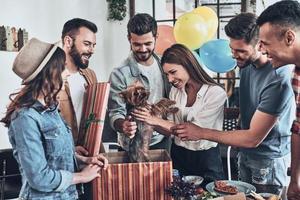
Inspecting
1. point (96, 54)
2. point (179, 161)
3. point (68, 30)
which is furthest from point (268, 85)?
point (96, 54)

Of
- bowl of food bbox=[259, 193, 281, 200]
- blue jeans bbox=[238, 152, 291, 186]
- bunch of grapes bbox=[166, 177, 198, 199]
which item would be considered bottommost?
blue jeans bbox=[238, 152, 291, 186]

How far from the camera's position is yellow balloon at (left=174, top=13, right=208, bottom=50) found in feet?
9.47

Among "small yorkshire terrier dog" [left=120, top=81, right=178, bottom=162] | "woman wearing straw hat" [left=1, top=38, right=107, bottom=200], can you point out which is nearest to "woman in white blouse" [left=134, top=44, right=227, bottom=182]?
"small yorkshire terrier dog" [left=120, top=81, right=178, bottom=162]

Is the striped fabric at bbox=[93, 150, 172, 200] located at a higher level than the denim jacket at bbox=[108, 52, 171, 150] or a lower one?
lower

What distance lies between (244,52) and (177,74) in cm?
32

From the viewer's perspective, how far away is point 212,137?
159cm

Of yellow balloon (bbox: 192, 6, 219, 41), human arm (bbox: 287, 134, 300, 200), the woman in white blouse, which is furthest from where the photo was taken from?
yellow balloon (bbox: 192, 6, 219, 41)

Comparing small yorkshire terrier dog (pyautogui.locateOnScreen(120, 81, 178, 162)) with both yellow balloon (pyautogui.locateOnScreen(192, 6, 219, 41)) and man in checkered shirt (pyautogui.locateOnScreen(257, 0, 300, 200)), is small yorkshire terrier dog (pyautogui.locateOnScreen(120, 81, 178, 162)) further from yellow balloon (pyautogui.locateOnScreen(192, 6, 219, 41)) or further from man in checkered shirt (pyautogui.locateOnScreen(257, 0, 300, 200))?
yellow balloon (pyautogui.locateOnScreen(192, 6, 219, 41))

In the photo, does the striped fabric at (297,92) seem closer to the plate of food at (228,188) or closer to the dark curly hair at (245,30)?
the dark curly hair at (245,30)

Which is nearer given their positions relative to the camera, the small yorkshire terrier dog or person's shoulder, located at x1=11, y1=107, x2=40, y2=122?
person's shoulder, located at x1=11, y1=107, x2=40, y2=122

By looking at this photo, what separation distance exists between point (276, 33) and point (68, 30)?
1.03 m

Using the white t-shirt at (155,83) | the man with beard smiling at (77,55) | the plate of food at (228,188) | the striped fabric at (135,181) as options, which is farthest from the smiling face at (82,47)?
the plate of food at (228,188)

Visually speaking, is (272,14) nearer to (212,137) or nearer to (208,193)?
(212,137)

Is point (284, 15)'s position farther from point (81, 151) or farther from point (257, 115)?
point (81, 151)
